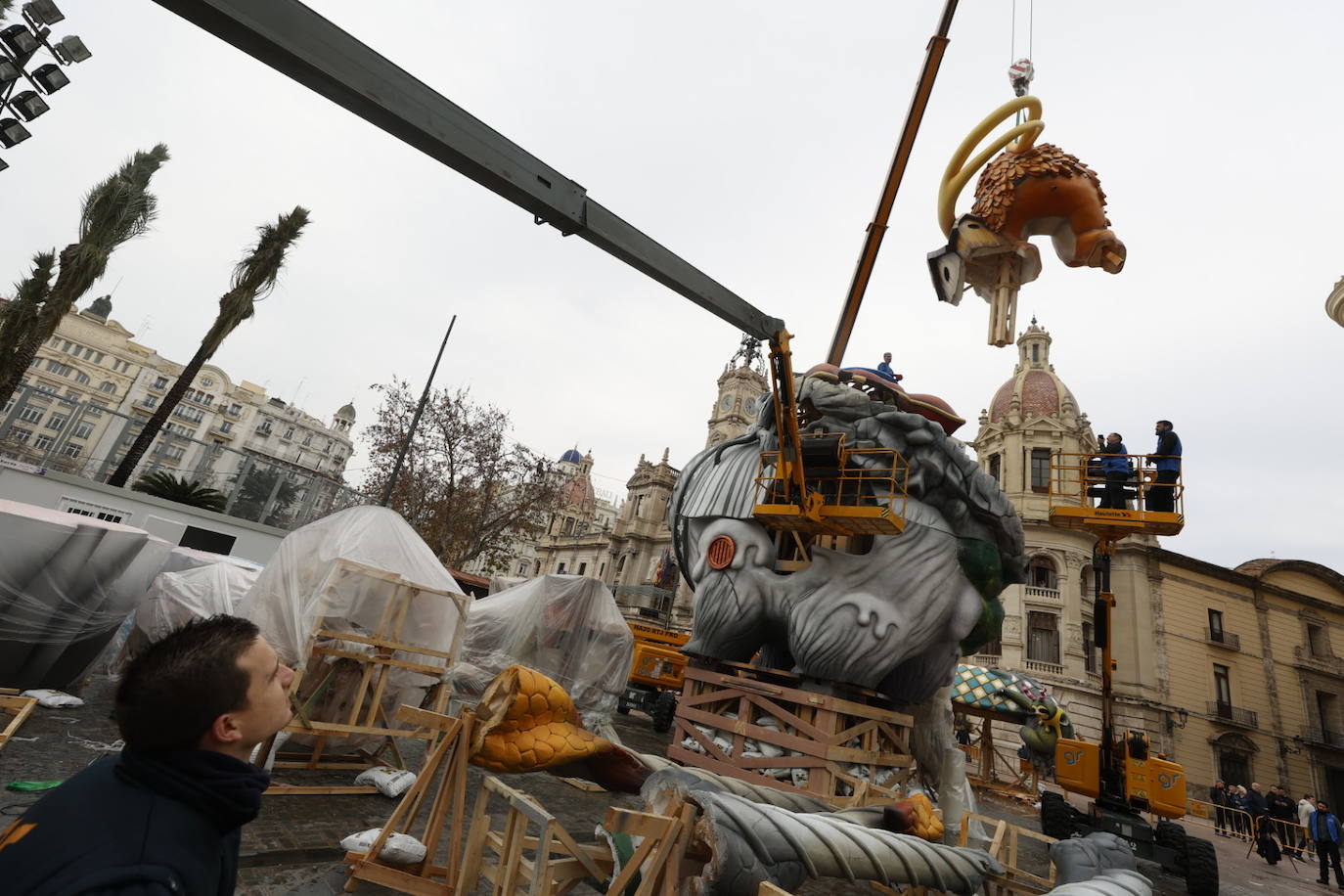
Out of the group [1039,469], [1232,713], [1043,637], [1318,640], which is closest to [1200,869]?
[1043,637]

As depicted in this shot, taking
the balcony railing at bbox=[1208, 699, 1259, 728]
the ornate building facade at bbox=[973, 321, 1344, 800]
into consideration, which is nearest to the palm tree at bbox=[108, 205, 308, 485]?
the ornate building facade at bbox=[973, 321, 1344, 800]

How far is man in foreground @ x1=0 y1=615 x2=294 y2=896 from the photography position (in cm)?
118

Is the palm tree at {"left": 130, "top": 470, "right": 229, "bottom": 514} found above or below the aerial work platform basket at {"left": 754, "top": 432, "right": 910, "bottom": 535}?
below

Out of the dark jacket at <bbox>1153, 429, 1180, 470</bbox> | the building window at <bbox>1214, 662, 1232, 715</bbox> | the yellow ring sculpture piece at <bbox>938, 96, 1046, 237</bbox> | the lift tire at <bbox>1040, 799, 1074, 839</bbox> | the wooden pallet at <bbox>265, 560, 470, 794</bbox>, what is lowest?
the lift tire at <bbox>1040, 799, 1074, 839</bbox>

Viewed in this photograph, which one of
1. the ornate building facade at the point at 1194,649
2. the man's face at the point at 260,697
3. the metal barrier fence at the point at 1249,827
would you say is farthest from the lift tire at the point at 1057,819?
the ornate building facade at the point at 1194,649

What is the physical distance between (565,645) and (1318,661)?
36372mm

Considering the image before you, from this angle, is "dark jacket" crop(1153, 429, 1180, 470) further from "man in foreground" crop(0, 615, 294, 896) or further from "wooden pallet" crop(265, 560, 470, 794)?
"man in foreground" crop(0, 615, 294, 896)

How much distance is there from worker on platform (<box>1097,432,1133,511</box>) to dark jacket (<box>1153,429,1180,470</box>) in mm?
437

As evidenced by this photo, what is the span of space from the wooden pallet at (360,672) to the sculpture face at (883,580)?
308cm

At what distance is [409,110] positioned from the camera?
407cm

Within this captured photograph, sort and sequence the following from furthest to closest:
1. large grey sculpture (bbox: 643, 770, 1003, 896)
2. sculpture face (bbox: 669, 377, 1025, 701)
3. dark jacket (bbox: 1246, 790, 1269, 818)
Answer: dark jacket (bbox: 1246, 790, 1269, 818) → sculpture face (bbox: 669, 377, 1025, 701) → large grey sculpture (bbox: 643, 770, 1003, 896)

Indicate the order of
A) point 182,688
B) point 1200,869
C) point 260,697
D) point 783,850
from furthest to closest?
point 1200,869 < point 783,850 < point 260,697 < point 182,688

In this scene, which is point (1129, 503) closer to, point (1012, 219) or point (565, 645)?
point (1012, 219)

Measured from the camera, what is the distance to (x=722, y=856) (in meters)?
2.61
